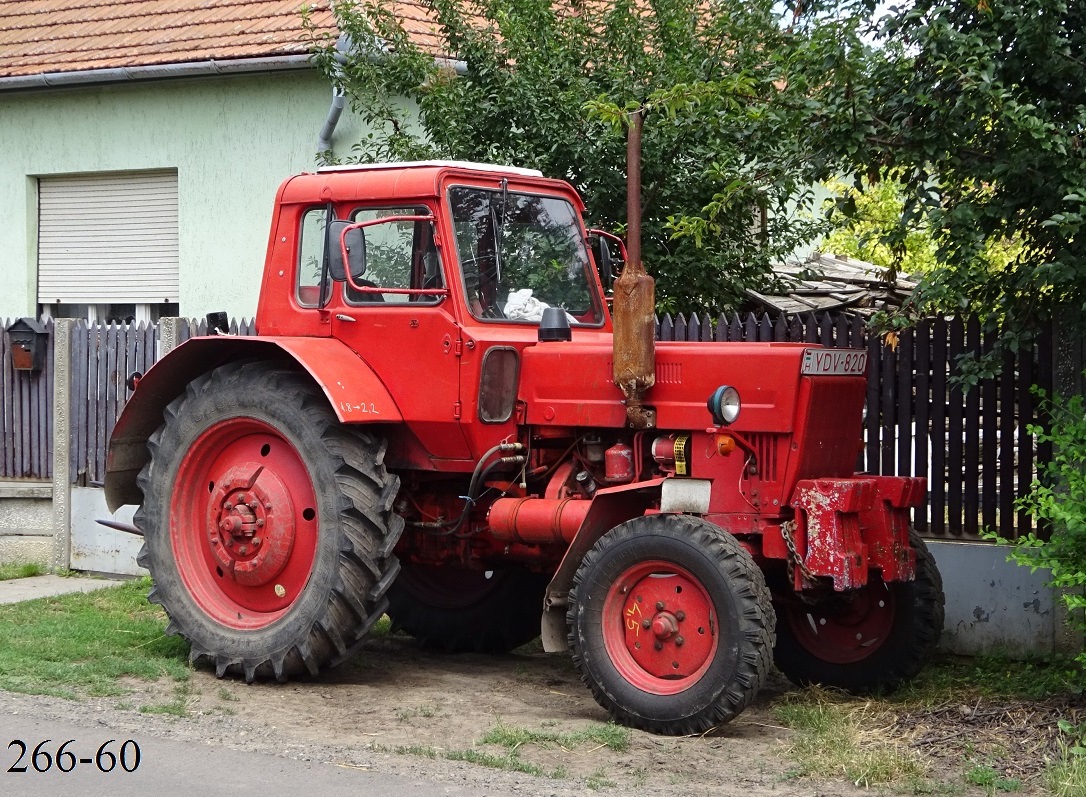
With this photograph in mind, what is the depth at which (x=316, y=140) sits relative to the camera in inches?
505

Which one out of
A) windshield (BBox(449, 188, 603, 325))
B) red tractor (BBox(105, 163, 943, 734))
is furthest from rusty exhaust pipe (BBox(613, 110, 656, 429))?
windshield (BBox(449, 188, 603, 325))

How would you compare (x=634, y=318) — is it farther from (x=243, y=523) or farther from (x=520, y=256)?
(x=243, y=523)

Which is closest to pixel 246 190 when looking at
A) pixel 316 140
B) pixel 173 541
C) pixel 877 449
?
pixel 316 140

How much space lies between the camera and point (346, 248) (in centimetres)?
720

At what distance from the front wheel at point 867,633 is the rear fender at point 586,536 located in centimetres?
95

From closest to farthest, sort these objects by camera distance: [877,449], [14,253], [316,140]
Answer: [877,449]
[316,140]
[14,253]

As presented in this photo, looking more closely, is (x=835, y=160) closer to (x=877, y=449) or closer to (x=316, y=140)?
(x=877, y=449)

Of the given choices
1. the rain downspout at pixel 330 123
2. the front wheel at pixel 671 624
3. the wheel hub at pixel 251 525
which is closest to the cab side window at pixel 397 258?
the wheel hub at pixel 251 525

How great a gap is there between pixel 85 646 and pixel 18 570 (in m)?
3.38

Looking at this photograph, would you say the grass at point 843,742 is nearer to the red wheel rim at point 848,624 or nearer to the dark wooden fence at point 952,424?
the red wheel rim at point 848,624

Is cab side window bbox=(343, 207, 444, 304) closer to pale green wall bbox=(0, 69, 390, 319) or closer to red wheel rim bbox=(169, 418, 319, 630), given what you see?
red wheel rim bbox=(169, 418, 319, 630)

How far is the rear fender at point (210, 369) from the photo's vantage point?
729 centimetres

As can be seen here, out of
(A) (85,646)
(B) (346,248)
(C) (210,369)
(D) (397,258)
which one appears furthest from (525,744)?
(C) (210,369)

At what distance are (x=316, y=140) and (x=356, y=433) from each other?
6.02 metres
